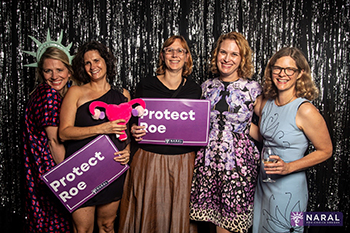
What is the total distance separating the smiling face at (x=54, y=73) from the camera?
183cm


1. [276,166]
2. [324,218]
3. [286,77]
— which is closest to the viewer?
[276,166]

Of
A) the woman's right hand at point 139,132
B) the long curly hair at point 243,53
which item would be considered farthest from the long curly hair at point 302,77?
the woman's right hand at point 139,132

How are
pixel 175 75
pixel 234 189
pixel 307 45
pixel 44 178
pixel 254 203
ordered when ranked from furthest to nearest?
pixel 307 45 < pixel 175 75 < pixel 254 203 < pixel 234 189 < pixel 44 178

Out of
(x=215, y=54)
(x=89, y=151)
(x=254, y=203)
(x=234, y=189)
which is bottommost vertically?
(x=254, y=203)

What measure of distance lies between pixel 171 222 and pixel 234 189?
50 cm

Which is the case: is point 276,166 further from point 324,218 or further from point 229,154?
point 324,218

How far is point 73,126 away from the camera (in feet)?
5.41

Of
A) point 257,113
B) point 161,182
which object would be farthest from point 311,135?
point 161,182

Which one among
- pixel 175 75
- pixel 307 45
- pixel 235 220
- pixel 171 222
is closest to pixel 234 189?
pixel 235 220

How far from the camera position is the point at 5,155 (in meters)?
2.39

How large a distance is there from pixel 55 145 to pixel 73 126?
22 cm

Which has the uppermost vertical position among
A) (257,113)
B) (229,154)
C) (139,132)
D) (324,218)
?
(257,113)

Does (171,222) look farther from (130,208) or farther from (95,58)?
(95,58)

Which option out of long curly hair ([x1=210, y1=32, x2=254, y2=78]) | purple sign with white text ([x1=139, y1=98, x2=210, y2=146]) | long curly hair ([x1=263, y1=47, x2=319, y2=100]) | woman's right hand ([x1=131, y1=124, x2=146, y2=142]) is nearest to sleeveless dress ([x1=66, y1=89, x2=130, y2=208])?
woman's right hand ([x1=131, y1=124, x2=146, y2=142])
